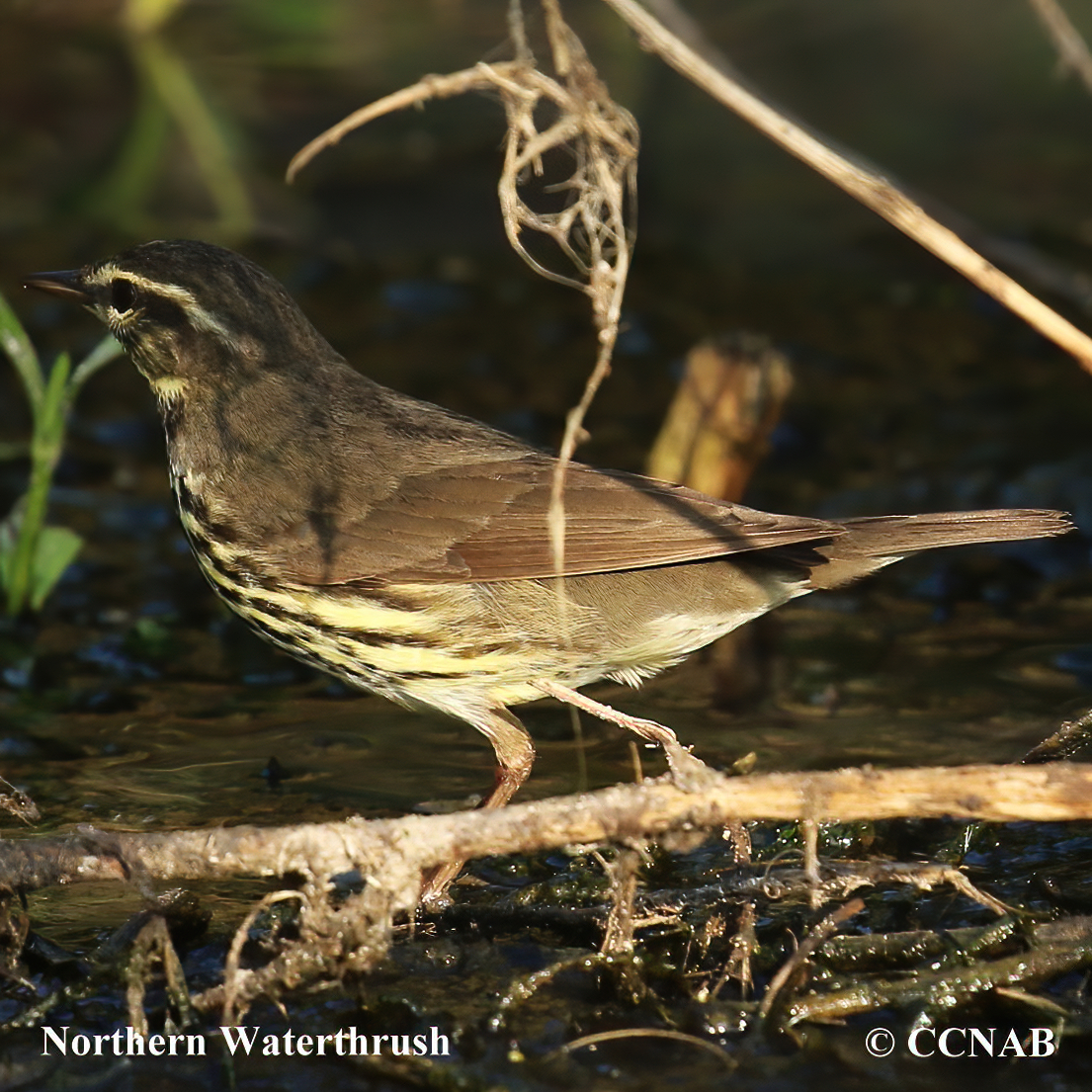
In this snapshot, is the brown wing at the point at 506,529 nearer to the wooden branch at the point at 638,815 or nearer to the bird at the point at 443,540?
the bird at the point at 443,540

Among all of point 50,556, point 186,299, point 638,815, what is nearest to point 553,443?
point 50,556

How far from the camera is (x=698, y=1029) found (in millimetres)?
4156

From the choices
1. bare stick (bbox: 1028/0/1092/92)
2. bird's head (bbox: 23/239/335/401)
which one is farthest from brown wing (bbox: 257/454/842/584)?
bare stick (bbox: 1028/0/1092/92)

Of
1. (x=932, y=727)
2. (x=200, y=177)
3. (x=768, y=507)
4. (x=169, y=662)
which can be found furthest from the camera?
(x=200, y=177)

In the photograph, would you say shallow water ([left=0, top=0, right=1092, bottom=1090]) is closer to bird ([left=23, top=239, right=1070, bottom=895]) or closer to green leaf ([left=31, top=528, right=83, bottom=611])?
green leaf ([left=31, top=528, right=83, bottom=611])

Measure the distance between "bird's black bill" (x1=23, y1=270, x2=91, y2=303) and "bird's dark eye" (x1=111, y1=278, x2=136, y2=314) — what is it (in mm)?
127

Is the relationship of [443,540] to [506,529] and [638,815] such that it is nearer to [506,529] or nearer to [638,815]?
[506,529]

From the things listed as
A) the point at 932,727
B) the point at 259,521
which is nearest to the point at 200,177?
the point at 259,521

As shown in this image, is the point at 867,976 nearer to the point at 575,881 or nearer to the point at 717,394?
the point at 575,881

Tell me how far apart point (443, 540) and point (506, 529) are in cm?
22

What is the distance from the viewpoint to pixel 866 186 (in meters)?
4.12

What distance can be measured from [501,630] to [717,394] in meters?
2.56

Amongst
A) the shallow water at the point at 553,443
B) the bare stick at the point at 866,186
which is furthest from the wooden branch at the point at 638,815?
the bare stick at the point at 866,186
